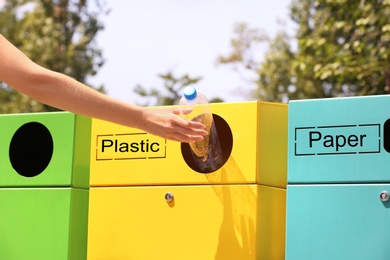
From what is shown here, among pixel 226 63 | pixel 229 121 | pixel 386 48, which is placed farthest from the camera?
pixel 226 63

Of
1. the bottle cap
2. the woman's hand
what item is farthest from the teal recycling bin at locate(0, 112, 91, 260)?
the woman's hand

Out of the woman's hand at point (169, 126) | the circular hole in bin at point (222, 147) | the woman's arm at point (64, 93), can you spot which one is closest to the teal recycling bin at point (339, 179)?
the circular hole in bin at point (222, 147)

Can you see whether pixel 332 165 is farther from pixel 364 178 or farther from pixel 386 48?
pixel 386 48

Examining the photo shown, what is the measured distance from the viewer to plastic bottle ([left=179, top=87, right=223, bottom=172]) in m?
2.78

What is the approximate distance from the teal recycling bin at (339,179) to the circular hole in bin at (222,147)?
0.27m

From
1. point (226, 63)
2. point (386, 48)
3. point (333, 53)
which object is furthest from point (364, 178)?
point (226, 63)

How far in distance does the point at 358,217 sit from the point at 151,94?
14725mm

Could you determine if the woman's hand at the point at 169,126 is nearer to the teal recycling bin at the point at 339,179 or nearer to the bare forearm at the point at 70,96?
the bare forearm at the point at 70,96

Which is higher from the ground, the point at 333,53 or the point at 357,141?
the point at 333,53

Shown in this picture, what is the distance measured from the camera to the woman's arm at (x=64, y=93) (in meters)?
2.04

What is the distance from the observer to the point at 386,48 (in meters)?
6.79

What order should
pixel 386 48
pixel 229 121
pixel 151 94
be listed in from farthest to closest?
pixel 151 94
pixel 386 48
pixel 229 121

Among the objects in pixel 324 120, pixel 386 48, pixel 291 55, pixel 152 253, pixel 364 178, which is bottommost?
pixel 152 253

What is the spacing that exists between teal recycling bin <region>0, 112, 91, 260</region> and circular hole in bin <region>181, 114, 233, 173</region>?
455 millimetres
